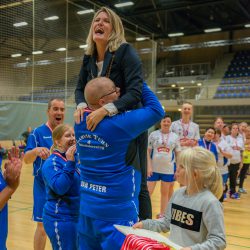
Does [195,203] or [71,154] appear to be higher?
[71,154]

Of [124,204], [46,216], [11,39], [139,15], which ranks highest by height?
[139,15]

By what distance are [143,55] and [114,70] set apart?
38.1 feet

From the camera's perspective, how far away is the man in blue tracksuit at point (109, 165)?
167cm

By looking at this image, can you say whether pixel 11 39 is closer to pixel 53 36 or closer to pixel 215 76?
pixel 53 36

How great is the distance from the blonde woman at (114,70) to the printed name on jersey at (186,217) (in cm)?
28

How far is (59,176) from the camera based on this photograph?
6.88 ft

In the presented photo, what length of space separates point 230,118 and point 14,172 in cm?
1489

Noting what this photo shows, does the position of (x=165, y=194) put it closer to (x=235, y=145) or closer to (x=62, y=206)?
(x=235, y=145)

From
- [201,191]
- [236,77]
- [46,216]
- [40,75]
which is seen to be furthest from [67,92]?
[236,77]

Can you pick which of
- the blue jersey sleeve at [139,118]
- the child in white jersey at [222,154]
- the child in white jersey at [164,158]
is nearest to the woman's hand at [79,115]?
the blue jersey sleeve at [139,118]

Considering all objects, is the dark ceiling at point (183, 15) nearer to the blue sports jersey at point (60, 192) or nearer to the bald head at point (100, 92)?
the blue sports jersey at point (60, 192)

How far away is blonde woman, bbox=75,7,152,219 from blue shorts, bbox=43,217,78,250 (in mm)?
457

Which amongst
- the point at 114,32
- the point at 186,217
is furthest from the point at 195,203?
the point at 114,32

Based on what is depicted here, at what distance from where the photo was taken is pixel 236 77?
18188mm
